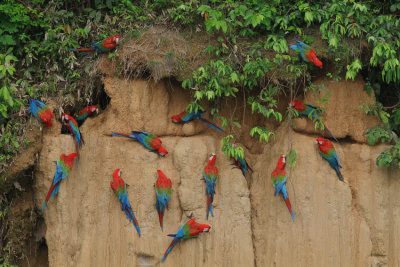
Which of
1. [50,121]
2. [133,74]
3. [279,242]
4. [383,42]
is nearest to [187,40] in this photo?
[133,74]

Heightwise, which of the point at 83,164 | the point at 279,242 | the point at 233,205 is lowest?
the point at 279,242

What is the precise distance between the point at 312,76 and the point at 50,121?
2.83 metres

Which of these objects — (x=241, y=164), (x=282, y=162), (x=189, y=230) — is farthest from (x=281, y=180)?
(x=189, y=230)

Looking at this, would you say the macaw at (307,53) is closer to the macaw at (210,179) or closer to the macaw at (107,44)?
the macaw at (210,179)

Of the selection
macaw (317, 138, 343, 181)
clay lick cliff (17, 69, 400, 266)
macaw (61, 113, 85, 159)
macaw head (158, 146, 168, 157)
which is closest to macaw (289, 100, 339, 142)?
clay lick cliff (17, 69, 400, 266)

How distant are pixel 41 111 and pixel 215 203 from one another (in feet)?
6.70

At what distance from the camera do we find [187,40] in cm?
538

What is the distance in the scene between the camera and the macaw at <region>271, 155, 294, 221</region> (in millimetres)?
5074

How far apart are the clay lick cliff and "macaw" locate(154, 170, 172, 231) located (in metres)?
0.10

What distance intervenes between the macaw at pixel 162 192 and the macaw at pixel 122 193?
278 millimetres

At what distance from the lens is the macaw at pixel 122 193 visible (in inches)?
198

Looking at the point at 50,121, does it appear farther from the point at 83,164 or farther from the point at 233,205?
the point at 233,205

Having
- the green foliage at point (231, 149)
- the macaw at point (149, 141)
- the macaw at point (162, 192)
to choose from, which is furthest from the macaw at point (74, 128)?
the green foliage at point (231, 149)

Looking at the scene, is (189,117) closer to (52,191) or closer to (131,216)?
(131,216)
